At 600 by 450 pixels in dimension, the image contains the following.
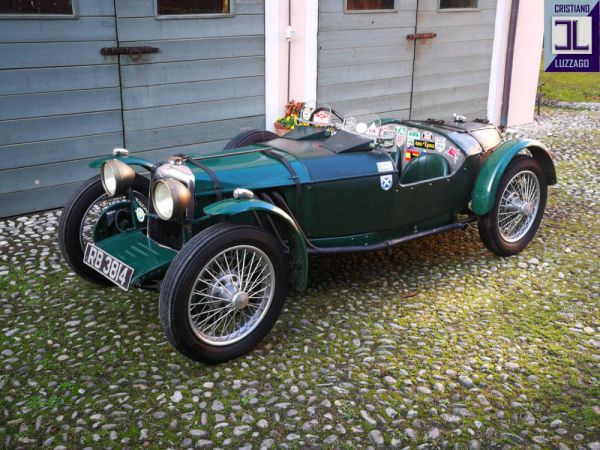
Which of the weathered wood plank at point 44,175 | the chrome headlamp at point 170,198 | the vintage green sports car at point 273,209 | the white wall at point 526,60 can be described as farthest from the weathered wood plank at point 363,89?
the chrome headlamp at point 170,198

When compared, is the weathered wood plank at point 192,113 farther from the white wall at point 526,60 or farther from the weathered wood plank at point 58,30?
the white wall at point 526,60

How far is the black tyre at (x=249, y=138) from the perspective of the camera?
4875 millimetres

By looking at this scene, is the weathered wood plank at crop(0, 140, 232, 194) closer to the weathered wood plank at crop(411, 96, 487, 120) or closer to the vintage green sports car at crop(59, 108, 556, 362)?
the vintage green sports car at crop(59, 108, 556, 362)

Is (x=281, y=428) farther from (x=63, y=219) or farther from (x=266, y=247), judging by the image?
(x=63, y=219)

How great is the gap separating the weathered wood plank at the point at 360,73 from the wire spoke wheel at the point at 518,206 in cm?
298

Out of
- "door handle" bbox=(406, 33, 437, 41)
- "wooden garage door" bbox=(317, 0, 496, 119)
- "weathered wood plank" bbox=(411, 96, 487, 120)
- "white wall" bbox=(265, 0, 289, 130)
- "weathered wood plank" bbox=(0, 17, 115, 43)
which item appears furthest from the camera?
"weathered wood plank" bbox=(411, 96, 487, 120)

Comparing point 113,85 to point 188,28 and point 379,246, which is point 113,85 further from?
point 379,246

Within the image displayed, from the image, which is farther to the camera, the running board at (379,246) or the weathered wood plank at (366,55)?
the weathered wood plank at (366,55)

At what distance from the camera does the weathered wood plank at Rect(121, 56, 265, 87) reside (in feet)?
19.5

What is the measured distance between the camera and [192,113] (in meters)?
6.40

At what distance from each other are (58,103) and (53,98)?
0.06m

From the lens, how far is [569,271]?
4824 millimetres

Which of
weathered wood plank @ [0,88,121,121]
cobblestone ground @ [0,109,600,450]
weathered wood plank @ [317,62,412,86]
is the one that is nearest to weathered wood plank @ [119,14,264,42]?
weathered wood plank @ [0,88,121,121]

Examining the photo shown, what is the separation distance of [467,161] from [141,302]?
248 centimetres
